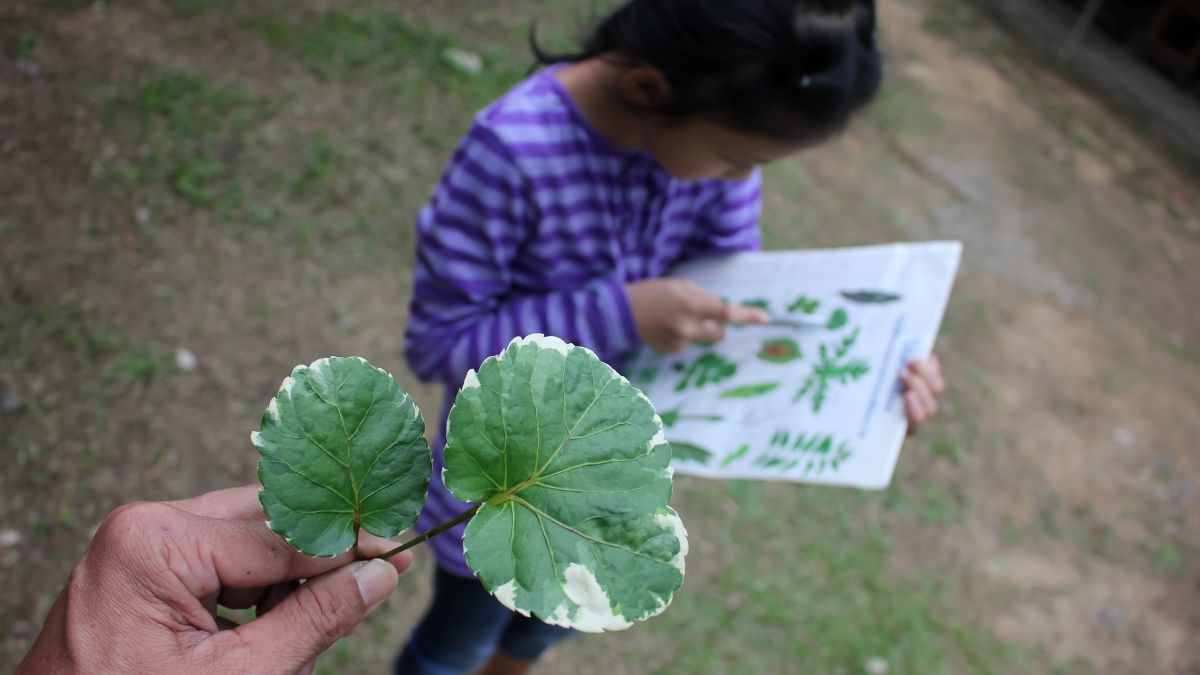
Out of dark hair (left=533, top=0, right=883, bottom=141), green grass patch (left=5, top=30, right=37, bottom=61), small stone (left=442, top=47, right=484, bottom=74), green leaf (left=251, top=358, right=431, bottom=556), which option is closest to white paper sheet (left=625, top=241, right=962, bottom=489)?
dark hair (left=533, top=0, right=883, bottom=141)

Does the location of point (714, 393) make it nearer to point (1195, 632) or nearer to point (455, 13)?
point (1195, 632)

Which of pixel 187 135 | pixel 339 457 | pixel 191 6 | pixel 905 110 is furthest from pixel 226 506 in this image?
pixel 905 110

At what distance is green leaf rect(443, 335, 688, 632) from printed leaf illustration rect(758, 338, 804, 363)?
81 cm

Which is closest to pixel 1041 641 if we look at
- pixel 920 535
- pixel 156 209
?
pixel 920 535

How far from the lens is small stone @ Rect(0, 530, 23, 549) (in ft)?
5.70

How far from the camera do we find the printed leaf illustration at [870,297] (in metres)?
1.26

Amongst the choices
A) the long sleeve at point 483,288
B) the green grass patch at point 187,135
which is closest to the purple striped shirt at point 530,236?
the long sleeve at point 483,288

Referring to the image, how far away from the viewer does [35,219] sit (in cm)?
224

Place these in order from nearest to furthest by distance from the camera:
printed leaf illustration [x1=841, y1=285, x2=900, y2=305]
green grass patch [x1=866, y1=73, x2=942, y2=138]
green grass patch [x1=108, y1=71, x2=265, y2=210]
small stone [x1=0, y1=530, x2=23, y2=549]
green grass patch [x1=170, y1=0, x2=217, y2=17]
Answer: printed leaf illustration [x1=841, y1=285, x2=900, y2=305]
small stone [x1=0, y1=530, x2=23, y2=549]
green grass patch [x1=108, y1=71, x2=265, y2=210]
green grass patch [x1=170, y1=0, x2=217, y2=17]
green grass patch [x1=866, y1=73, x2=942, y2=138]

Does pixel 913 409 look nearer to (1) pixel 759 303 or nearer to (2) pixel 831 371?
(2) pixel 831 371

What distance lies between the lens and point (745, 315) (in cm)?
124

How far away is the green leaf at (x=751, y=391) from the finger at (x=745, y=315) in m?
0.10

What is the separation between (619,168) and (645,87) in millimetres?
115

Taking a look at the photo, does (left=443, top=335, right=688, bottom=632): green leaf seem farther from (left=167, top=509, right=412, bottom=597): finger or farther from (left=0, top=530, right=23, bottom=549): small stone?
(left=0, top=530, right=23, bottom=549): small stone
